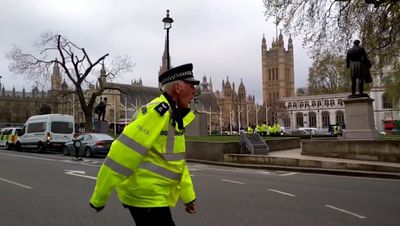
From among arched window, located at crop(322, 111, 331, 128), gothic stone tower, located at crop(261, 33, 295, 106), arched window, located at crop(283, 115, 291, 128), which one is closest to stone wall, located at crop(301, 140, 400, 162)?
arched window, located at crop(322, 111, 331, 128)

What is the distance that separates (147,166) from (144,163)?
0.03 meters

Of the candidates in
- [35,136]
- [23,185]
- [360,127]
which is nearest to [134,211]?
[23,185]

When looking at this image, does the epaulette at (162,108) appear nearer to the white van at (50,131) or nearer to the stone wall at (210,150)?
the stone wall at (210,150)

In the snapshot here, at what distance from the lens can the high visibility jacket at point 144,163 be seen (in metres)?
3.16

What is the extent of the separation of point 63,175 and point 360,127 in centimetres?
1280

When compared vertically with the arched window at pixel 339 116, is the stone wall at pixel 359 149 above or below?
below

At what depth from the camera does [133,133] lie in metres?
3.18

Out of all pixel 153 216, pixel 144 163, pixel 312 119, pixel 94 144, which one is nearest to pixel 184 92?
pixel 144 163

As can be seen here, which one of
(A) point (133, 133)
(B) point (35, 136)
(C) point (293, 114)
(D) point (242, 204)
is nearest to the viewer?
(A) point (133, 133)

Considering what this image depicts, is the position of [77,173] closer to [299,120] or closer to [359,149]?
[359,149]

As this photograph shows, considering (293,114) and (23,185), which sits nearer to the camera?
(23,185)

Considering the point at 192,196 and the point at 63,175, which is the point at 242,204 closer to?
the point at 192,196

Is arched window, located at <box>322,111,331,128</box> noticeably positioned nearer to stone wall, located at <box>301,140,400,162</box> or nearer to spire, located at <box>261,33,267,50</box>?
spire, located at <box>261,33,267,50</box>

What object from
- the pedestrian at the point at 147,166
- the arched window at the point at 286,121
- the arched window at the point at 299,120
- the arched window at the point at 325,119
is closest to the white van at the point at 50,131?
the pedestrian at the point at 147,166
